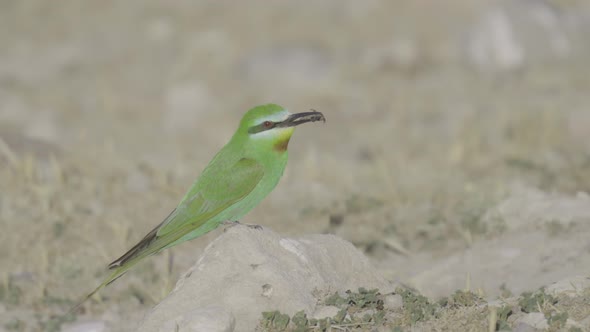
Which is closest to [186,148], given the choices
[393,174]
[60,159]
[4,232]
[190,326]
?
[60,159]

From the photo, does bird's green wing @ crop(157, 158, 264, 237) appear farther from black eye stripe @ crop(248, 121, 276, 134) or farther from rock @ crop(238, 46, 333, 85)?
rock @ crop(238, 46, 333, 85)

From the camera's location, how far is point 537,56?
38.9ft

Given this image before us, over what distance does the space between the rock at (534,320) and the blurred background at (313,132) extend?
4.33 ft

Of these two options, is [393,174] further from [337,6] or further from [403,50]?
[337,6]

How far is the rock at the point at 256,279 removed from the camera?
409 cm

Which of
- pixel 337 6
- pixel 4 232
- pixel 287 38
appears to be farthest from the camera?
pixel 337 6

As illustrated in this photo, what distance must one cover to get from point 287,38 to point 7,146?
5.93m

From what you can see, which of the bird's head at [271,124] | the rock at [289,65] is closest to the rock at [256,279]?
the bird's head at [271,124]

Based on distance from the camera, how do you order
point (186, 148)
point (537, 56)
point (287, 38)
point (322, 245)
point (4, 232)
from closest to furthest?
1. point (322, 245)
2. point (4, 232)
3. point (186, 148)
4. point (537, 56)
5. point (287, 38)

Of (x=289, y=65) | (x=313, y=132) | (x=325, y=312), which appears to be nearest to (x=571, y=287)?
(x=325, y=312)

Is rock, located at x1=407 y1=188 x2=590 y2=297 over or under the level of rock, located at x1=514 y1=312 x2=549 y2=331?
under

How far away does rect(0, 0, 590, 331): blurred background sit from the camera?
600 cm

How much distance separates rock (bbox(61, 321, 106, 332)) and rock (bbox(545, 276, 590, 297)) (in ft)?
7.69

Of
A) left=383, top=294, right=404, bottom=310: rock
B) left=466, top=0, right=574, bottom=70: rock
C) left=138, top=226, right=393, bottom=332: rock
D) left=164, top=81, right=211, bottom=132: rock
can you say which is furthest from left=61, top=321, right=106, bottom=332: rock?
left=466, top=0, right=574, bottom=70: rock
